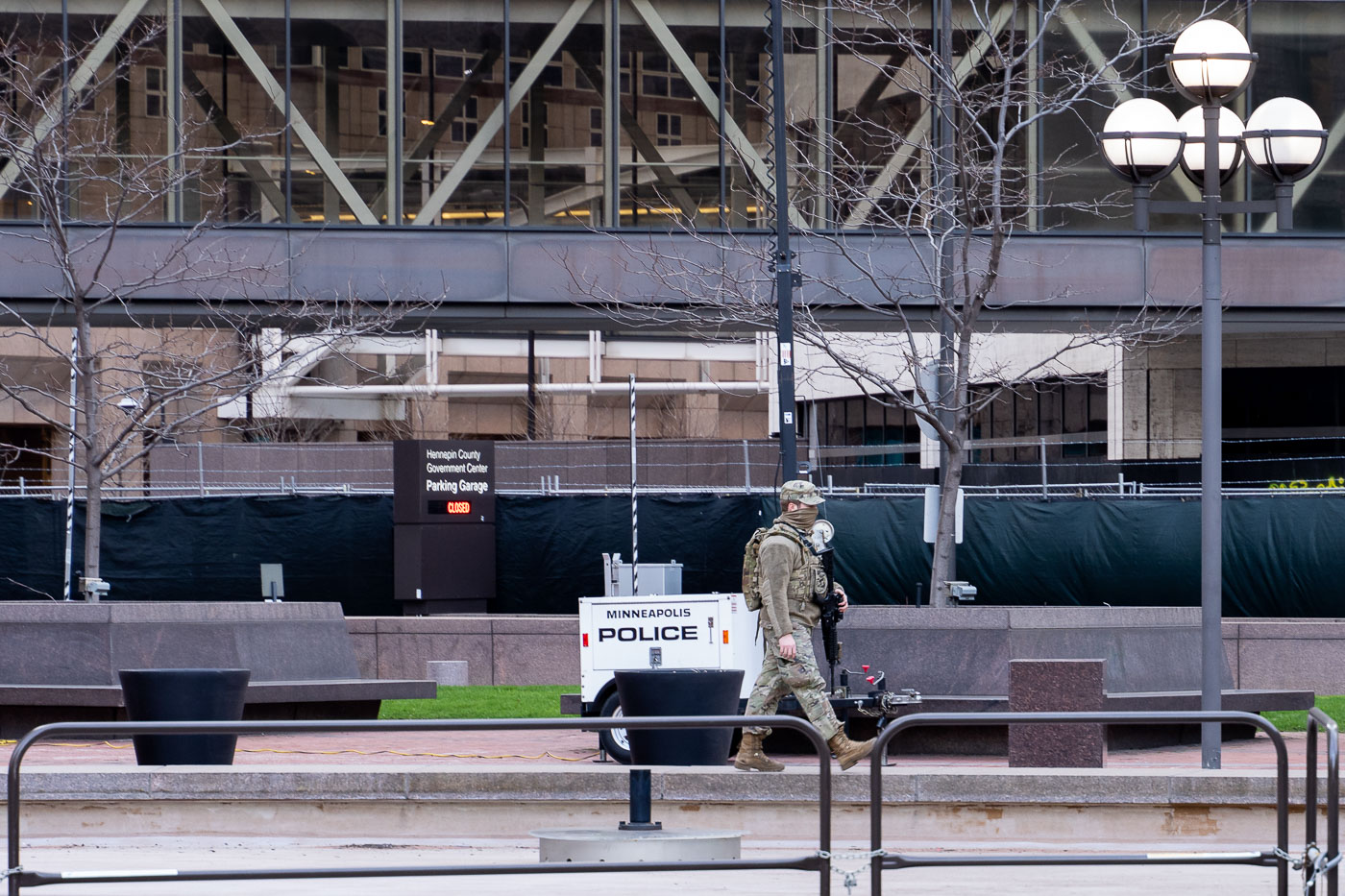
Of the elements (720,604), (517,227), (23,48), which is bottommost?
(720,604)

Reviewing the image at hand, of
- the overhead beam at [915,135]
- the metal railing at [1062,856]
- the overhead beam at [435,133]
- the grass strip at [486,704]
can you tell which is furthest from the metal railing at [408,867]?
the overhead beam at [435,133]

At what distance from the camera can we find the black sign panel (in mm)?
22922

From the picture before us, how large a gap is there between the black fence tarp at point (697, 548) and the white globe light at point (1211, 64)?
1197 cm

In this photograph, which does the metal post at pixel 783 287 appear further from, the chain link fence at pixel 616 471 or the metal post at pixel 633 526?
the chain link fence at pixel 616 471

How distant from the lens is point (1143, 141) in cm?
1127

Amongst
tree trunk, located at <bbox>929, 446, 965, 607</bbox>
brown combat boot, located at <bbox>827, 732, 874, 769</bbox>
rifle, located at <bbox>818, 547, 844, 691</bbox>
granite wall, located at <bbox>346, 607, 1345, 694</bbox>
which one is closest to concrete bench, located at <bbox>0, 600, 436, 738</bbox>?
rifle, located at <bbox>818, 547, 844, 691</bbox>

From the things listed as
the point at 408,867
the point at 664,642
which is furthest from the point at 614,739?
the point at 408,867

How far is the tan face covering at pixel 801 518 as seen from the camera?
10.9 metres

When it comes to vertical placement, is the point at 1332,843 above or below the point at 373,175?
below

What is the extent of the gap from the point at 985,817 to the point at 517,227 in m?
17.5

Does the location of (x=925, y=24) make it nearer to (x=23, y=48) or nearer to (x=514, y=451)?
(x=514, y=451)

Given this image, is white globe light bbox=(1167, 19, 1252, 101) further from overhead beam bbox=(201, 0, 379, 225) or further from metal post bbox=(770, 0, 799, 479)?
overhead beam bbox=(201, 0, 379, 225)

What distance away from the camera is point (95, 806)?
10297 mm

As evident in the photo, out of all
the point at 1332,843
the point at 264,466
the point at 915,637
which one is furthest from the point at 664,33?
the point at 1332,843
